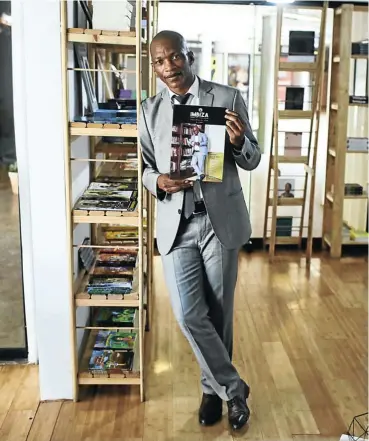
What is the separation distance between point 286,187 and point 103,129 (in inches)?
113

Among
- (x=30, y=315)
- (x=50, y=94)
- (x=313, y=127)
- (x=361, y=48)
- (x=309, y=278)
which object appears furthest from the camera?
(x=313, y=127)

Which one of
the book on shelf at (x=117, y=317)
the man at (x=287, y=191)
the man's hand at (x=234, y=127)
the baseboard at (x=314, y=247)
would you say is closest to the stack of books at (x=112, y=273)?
the book on shelf at (x=117, y=317)

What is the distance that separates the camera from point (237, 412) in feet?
7.93

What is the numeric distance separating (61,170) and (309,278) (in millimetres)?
2362

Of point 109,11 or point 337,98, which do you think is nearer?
point 109,11

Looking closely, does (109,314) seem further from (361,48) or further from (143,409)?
(361,48)

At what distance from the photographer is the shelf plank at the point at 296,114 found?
456cm

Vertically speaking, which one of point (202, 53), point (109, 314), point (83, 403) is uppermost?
point (202, 53)

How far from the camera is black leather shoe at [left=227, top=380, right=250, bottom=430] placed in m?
2.41

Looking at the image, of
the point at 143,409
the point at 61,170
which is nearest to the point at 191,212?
the point at 61,170

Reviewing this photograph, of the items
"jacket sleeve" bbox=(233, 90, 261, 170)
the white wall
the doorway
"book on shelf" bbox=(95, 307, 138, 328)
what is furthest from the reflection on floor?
"jacket sleeve" bbox=(233, 90, 261, 170)

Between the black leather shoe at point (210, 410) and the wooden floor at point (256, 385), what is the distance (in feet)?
0.11

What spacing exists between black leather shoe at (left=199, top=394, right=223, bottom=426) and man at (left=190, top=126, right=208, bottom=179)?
930 mm

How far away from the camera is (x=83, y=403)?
8.57 feet
